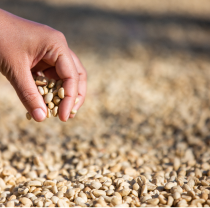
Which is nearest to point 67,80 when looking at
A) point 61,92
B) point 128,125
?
point 61,92

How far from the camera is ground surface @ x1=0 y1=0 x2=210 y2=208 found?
103cm

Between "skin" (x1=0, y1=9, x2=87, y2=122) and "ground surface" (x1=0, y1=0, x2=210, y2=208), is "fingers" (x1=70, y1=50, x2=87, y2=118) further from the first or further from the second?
"ground surface" (x1=0, y1=0, x2=210, y2=208)

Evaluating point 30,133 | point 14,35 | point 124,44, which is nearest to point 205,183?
point 14,35

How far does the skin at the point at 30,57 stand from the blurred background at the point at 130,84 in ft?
2.12

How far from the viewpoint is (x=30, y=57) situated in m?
0.90

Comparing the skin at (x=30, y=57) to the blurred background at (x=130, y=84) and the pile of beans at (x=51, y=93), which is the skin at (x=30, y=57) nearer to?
the pile of beans at (x=51, y=93)

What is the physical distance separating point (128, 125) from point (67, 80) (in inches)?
38.2

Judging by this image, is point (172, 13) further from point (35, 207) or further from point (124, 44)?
point (35, 207)

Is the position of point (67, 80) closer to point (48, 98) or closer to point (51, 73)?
point (48, 98)

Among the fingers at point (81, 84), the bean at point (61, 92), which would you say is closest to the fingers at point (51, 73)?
the fingers at point (81, 84)

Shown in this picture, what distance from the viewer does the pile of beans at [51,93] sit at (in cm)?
94

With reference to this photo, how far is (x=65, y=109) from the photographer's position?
0.91 m

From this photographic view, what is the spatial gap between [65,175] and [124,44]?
2.33 m

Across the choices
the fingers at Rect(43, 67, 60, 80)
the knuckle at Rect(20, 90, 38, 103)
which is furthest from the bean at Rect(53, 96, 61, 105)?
the fingers at Rect(43, 67, 60, 80)
